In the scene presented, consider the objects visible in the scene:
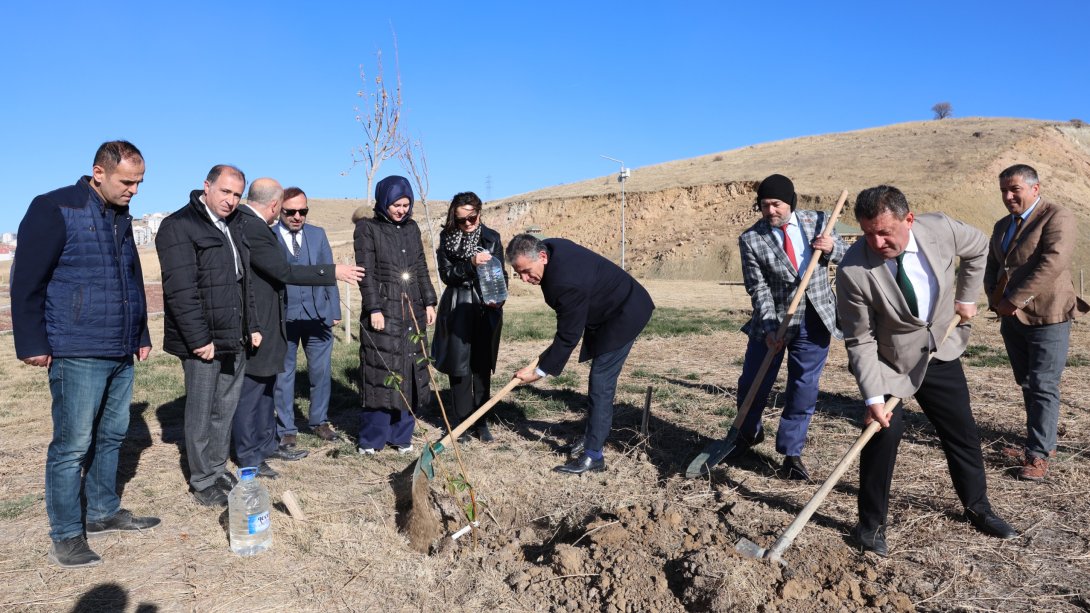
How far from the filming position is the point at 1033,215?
4250 millimetres

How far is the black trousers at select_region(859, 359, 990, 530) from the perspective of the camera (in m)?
3.22

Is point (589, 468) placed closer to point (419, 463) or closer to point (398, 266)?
point (419, 463)

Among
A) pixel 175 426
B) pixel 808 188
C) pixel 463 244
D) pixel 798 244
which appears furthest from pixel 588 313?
pixel 808 188

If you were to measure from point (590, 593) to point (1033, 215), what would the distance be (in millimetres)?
3502

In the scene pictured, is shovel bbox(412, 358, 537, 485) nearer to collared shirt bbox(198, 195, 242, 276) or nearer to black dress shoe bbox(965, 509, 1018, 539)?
collared shirt bbox(198, 195, 242, 276)

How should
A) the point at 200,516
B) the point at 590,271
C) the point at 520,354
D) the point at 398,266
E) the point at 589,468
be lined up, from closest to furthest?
A: the point at 200,516 < the point at 590,271 < the point at 589,468 < the point at 398,266 < the point at 520,354

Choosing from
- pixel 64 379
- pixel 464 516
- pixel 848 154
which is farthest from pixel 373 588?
pixel 848 154

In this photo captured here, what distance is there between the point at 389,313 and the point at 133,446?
2.23 meters

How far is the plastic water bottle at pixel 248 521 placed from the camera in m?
3.48

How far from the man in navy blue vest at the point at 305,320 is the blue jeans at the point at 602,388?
6.85 ft

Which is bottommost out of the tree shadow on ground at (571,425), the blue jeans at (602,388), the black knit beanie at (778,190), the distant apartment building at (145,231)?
the tree shadow on ground at (571,425)

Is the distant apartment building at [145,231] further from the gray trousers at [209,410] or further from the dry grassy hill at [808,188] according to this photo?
the gray trousers at [209,410]

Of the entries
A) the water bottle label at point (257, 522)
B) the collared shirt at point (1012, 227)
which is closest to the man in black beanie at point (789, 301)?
the collared shirt at point (1012, 227)

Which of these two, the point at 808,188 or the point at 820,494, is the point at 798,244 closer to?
the point at 820,494
